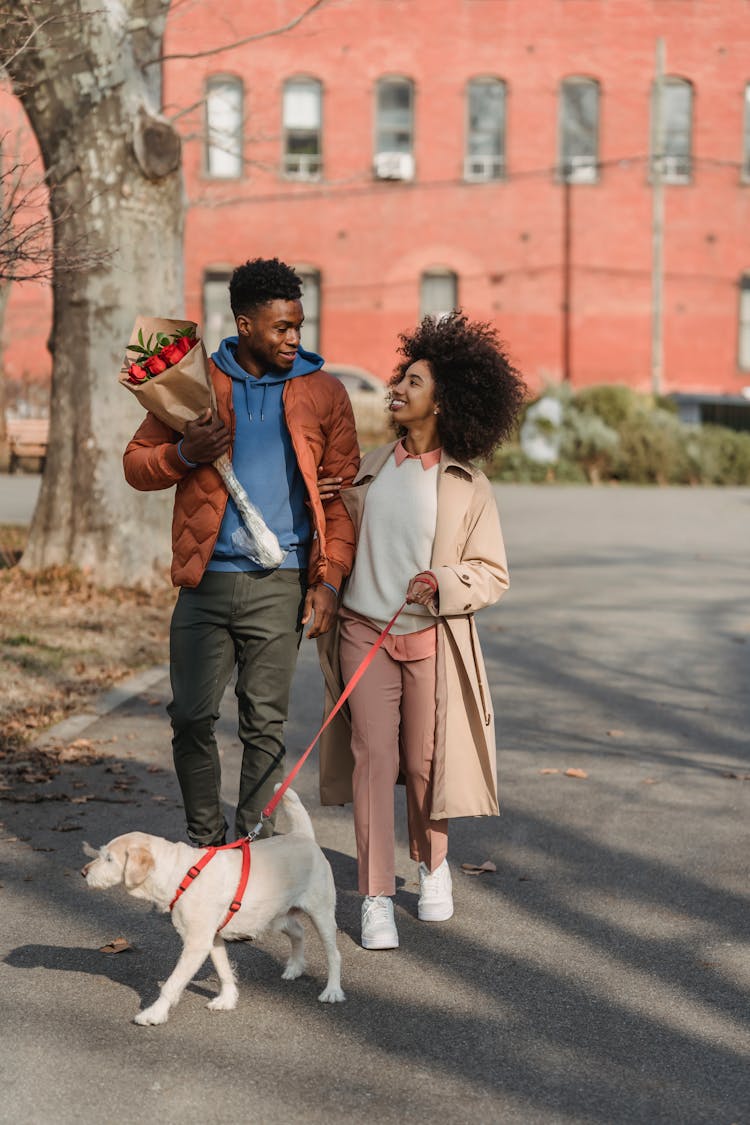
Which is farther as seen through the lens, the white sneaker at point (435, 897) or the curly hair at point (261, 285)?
the white sneaker at point (435, 897)

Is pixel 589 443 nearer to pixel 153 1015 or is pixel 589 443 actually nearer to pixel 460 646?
pixel 460 646

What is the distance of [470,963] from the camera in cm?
503

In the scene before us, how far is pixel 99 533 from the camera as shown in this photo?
12.9 m

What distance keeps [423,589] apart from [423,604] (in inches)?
2.5

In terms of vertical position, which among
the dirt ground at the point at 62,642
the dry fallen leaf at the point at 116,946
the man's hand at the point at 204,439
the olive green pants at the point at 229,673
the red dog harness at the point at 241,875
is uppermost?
the man's hand at the point at 204,439

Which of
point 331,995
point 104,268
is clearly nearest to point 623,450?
point 104,268

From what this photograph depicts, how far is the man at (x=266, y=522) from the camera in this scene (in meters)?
4.95

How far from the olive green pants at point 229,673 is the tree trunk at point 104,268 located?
783cm

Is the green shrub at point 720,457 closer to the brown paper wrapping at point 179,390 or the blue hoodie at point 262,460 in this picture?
the blue hoodie at point 262,460

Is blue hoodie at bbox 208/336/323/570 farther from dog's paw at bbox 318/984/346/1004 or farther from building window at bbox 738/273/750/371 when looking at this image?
building window at bbox 738/273/750/371

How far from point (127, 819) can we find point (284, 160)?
3553 cm

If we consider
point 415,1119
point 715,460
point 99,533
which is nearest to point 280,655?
point 415,1119

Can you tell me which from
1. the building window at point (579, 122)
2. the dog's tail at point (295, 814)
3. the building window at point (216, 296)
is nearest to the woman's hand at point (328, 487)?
the dog's tail at point (295, 814)

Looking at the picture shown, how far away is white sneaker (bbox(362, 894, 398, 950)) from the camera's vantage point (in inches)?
202
